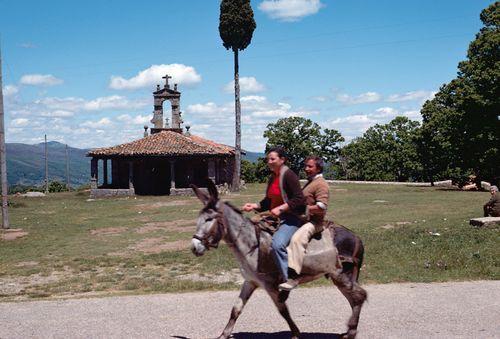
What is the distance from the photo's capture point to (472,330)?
24.9ft

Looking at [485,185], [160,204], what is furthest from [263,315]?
[485,185]

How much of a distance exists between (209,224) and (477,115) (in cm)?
3624

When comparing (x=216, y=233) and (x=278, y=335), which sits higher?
(x=216, y=233)

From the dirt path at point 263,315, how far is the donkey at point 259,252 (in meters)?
0.75

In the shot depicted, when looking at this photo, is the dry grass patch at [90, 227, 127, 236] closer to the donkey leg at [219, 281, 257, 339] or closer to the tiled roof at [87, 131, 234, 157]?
the donkey leg at [219, 281, 257, 339]


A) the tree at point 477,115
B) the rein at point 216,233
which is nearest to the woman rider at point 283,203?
the rein at point 216,233

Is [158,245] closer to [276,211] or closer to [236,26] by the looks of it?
[276,211]

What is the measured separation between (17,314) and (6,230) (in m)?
14.8

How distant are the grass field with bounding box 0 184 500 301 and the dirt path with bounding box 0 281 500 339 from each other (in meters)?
1.34

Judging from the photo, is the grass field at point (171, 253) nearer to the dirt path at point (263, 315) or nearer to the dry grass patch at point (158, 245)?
the dry grass patch at point (158, 245)

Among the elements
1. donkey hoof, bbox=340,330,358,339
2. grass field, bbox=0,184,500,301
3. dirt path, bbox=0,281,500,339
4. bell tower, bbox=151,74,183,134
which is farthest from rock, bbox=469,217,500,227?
bell tower, bbox=151,74,183,134

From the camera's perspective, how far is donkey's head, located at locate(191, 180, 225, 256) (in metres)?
6.33

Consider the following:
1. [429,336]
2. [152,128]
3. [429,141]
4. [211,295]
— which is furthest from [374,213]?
[152,128]

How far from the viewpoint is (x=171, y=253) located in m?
15.7
